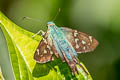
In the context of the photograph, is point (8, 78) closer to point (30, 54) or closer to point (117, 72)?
point (30, 54)

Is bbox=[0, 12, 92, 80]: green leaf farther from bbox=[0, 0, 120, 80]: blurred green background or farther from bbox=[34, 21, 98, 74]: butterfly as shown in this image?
bbox=[0, 0, 120, 80]: blurred green background

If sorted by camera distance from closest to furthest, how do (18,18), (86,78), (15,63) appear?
(15,63), (86,78), (18,18)

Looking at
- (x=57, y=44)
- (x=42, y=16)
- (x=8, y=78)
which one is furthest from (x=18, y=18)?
(x=8, y=78)

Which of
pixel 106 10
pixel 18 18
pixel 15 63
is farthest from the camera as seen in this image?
pixel 18 18

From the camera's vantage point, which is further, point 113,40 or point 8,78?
point 113,40

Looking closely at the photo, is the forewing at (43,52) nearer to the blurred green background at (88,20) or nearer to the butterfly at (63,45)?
the butterfly at (63,45)

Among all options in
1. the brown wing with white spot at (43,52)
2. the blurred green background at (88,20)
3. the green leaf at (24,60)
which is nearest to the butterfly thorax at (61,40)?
the brown wing with white spot at (43,52)
